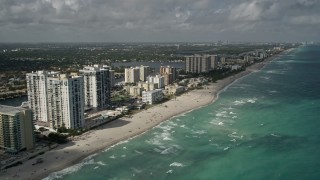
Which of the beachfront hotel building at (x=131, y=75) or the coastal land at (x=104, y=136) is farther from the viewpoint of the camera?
the beachfront hotel building at (x=131, y=75)

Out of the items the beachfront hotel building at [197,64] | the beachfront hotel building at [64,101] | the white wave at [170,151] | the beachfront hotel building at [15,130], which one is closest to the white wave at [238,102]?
the white wave at [170,151]

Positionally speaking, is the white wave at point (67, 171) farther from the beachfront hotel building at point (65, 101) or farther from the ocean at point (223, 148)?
the beachfront hotel building at point (65, 101)

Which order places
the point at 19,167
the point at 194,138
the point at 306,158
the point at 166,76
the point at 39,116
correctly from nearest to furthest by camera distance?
the point at 19,167
the point at 306,158
the point at 194,138
the point at 39,116
the point at 166,76

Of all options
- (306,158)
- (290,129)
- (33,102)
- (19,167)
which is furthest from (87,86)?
(306,158)

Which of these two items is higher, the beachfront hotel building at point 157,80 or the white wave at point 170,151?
the beachfront hotel building at point 157,80

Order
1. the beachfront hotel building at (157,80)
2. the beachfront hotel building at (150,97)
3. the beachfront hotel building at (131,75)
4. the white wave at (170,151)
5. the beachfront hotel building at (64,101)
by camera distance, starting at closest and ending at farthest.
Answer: the white wave at (170,151) < the beachfront hotel building at (64,101) < the beachfront hotel building at (150,97) < the beachfront hotel building at (157,80) < the beachfront hotel building at (131,75)

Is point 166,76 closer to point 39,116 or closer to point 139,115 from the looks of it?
point 139,115
